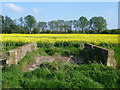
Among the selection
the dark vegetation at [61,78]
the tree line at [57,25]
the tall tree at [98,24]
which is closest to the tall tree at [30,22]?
the tree line at [57,25]

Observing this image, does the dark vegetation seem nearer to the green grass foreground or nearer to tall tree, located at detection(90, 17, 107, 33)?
the green grass foreground

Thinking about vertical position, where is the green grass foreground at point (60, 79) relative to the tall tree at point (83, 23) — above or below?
below

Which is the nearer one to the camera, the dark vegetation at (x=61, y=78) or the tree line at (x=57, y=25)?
the dark vegetation at (x=61, y=78)

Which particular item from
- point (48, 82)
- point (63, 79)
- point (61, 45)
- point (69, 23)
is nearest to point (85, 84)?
point (63, 79)

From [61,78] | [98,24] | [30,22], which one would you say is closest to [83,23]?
[98,24]

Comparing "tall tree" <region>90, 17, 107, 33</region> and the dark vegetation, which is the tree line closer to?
"tall tree" <region>90, 17, 107, 33</region>

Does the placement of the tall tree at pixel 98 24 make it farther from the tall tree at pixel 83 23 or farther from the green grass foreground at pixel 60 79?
the green grass foreground at pixel 60 79

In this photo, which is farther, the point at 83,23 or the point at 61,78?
the point at 83,23

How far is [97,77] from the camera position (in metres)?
5.03

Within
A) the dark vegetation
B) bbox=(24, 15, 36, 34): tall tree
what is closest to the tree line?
bbox=(24, 15, 36, 34): tall tree

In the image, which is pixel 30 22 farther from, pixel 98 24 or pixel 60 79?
pixel 60 79

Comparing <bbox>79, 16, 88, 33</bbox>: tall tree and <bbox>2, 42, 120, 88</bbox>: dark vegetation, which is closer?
<bbox>2, 42, 120, 88</bbox>: dark vegetation

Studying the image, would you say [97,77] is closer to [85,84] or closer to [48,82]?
[85,84]

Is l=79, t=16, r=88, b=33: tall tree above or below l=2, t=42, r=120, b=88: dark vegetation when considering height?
above
